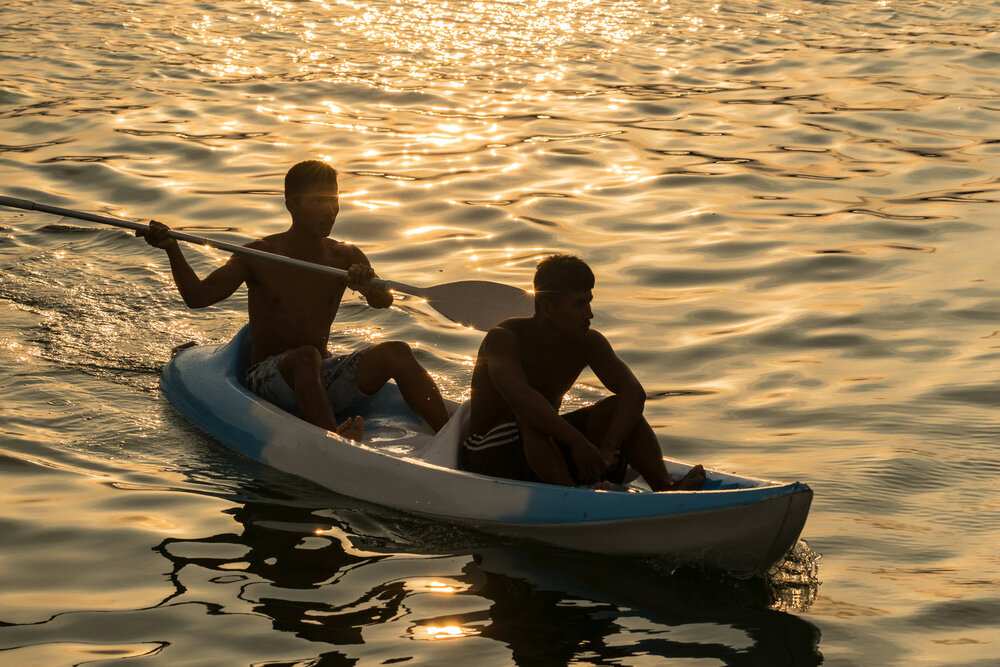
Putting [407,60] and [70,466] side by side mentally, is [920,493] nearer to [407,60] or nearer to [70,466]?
[70,466]

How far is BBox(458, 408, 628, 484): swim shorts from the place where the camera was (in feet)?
18.0

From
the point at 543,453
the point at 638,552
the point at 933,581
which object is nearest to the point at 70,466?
the point at 543,453

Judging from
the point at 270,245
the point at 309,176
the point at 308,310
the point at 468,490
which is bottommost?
the point at 468,490

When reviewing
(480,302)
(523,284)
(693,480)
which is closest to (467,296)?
(480,302)

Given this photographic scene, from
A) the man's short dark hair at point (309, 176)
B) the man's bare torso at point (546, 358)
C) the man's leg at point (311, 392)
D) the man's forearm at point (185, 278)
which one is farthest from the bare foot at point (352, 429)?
the man's short dark hair at point (309, 176)

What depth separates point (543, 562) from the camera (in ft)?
17.0

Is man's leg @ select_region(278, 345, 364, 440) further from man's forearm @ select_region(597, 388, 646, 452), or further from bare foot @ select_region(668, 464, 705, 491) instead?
bare foot @ select_region(668, 464, 705, 491)

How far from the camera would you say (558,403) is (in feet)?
18.2

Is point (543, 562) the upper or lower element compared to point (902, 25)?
lower

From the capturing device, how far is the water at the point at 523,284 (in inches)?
186

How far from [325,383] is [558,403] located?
1497 mm

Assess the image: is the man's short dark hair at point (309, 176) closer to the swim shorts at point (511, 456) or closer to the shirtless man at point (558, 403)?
the shirtless man at point (558, 403)

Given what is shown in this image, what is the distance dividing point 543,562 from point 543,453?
44cm

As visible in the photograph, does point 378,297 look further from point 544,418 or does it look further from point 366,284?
point 544,418
